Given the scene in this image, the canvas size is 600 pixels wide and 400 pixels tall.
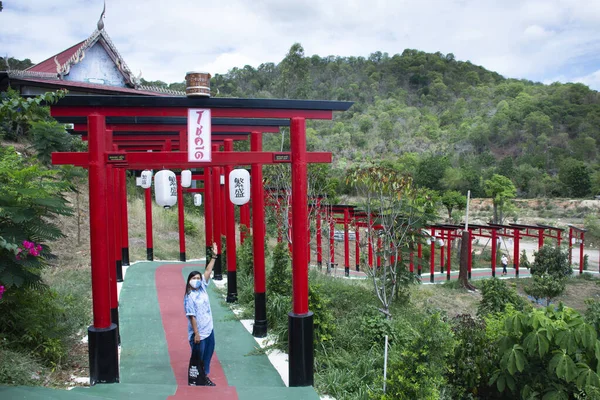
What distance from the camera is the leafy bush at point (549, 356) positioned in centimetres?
466

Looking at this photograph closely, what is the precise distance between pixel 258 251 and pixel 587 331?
13.1 ft

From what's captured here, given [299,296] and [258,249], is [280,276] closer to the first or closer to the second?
[258,249]

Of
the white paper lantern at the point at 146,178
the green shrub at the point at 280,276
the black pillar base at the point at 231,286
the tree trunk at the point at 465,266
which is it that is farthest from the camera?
the tree trunk at the point at 465,266

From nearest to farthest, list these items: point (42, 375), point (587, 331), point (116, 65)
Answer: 1. point (587, 331)
2. point (42, 375)
3. point (116, 65)

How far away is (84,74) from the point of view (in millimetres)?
23453

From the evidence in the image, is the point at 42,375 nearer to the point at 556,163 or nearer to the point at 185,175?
the point at 185,175

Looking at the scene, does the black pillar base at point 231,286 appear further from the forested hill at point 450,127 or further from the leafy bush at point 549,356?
the forested hill at point 450,127

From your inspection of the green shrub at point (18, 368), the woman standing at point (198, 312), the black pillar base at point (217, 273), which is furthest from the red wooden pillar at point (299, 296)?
the black pillar base at point (217, 273)

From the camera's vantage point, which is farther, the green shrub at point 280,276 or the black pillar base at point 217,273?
the black pillar base at point 217,273

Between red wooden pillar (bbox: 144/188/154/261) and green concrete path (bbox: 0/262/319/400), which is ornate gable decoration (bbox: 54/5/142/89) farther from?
green concrete path (bbox: 0/262/319/400)

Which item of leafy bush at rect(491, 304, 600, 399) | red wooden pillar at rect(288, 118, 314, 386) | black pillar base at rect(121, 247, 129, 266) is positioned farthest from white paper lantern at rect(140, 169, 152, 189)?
leafy bush at rect(491, 304, 600, 399)

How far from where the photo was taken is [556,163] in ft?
162

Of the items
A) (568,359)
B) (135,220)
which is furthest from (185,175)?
(135,220)

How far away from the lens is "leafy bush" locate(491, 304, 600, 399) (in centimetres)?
466
